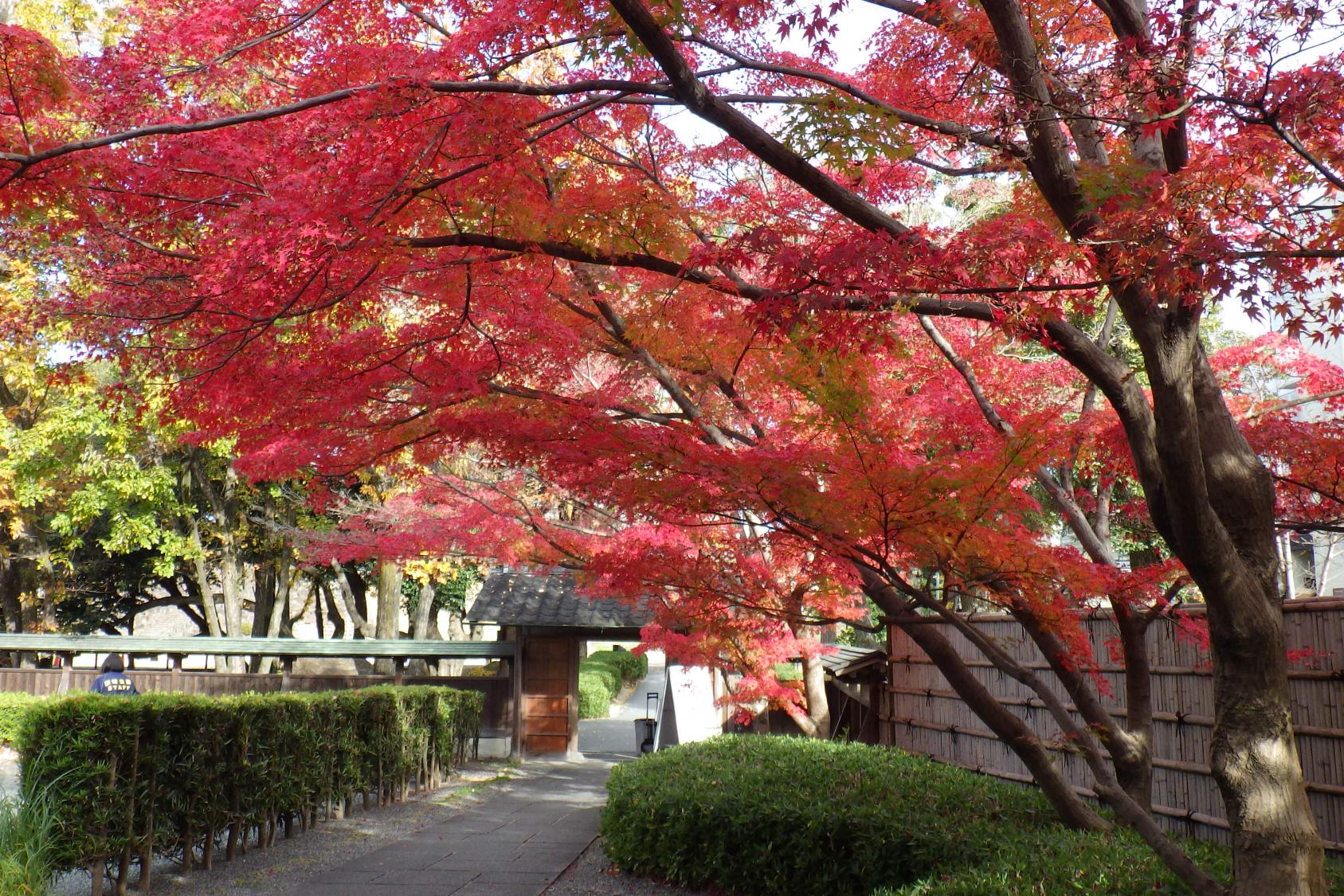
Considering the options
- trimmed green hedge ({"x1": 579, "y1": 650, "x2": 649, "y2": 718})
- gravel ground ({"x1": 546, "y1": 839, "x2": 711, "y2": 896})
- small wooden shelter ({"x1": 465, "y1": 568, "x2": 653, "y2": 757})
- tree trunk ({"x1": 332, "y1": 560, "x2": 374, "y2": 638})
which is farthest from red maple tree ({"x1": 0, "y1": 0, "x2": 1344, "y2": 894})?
trimmed green hedge ({"x1": 579, "y1": 650, "x2": 649, "y2": 718})

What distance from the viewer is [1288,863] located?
372 centimetres

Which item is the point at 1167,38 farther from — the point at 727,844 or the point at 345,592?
the point at 345,592

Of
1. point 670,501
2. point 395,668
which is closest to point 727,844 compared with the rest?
point 670,501

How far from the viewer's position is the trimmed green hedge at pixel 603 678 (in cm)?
2639

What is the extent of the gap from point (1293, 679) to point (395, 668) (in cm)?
1415

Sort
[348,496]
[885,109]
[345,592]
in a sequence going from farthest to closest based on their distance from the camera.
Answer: [345,592]
[348,496]
[885,109]

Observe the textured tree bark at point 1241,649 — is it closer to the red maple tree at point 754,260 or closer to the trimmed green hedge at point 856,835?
the red maple tree at point 754,260

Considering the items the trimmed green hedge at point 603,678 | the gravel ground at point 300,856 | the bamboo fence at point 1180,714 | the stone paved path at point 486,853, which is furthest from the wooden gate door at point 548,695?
the bamboo fence at point 1180,714

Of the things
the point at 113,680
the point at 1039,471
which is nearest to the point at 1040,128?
the point at 1039,471

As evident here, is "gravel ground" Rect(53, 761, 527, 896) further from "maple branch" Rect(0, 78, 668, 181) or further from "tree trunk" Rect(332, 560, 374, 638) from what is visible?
"tree trunk" Rect(332, 560, 374, 638)

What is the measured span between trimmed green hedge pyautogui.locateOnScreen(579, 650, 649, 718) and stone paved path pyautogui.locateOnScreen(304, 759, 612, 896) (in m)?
13.2

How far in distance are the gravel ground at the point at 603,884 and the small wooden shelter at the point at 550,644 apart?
29.2 ft

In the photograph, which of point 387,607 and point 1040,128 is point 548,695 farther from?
point 1040,128

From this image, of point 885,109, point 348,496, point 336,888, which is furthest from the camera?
point 348,496
